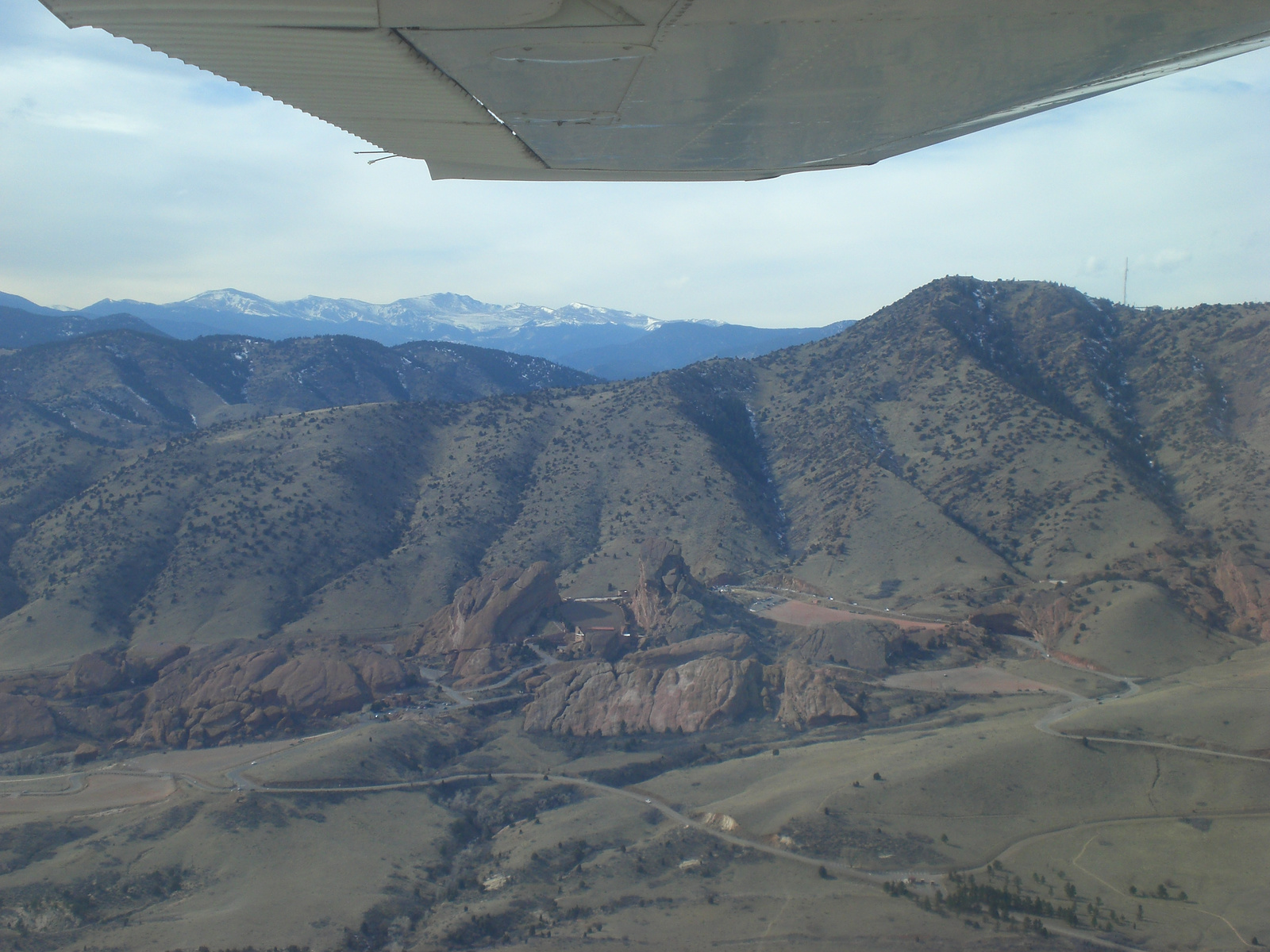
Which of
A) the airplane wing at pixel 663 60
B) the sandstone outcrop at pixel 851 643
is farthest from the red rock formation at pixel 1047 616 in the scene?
the airplane wing at pixel 663 60

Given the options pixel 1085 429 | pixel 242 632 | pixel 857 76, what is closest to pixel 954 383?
pixel 1085 429

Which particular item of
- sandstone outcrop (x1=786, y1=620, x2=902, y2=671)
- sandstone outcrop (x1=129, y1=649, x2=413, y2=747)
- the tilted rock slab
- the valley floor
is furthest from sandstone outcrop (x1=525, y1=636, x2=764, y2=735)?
sandstone outcrop (x1=129, y1=649, x2=413, y2=747)

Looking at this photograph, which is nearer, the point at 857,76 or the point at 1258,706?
the point at 857,76

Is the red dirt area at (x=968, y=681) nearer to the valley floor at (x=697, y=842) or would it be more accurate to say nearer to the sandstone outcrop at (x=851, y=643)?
the sandstone outcrop at (x=851, y=643)

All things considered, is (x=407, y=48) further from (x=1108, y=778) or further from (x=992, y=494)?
(x=992, y=494)

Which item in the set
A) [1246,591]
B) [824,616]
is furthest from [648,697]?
[1246,591]

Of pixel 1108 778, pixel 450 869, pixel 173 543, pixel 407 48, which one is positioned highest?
pixel 407 48

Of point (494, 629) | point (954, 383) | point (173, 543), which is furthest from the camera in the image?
point (954, 383)

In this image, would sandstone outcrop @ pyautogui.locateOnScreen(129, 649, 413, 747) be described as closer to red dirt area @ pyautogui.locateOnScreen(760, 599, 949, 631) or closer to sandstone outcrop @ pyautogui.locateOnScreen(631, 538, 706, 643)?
sandstone outcrop @ pyautogui.locateOnScreen(631, 538, 706, 643)
